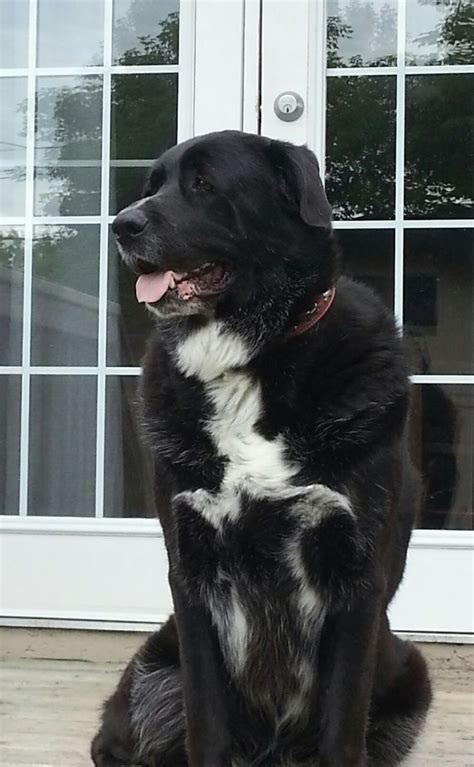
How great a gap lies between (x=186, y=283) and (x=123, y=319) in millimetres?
1410

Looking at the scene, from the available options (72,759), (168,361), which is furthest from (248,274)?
(72,759)

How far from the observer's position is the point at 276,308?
5.80 ft

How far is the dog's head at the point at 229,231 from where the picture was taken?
1.71 m

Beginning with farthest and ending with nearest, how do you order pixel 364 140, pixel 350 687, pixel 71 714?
pixel 364 140 → pixel 71 714 → pixel 350 687

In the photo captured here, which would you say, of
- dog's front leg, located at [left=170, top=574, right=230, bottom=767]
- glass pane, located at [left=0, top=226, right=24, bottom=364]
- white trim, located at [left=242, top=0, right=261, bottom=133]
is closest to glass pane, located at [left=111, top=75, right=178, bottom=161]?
white trim, located at [left=242, top=0, right=261, bottom=133]

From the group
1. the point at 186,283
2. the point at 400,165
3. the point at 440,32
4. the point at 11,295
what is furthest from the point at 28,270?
the point at 186,283

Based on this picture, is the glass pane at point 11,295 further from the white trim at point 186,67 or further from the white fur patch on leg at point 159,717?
the white fur patch on leg at point 159,717

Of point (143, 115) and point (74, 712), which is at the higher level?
point (143, 115)

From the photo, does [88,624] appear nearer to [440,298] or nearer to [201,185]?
[440,298]

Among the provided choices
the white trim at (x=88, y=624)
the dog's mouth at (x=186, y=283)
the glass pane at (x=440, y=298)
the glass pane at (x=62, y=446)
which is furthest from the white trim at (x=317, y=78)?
the white trim at (x=88, y=624)

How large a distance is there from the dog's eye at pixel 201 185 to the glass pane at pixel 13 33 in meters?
1.67

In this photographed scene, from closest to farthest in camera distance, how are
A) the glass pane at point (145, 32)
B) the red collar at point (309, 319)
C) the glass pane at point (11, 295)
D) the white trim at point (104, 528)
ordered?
the red collar at point (309, 319)
the white trim at point (104, 528)
the glass pane at point (145, 32)
the glass pane at point (11, 295)

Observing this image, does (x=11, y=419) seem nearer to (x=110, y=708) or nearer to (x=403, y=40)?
(x=110, y=708)

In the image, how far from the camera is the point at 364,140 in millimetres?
3000
